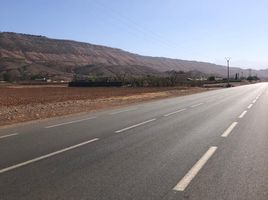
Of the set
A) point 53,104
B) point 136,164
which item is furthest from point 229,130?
point 53,104

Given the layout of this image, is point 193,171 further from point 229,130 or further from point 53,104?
point 53,104

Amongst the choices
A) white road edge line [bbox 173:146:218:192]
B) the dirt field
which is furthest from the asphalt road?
the dirt field

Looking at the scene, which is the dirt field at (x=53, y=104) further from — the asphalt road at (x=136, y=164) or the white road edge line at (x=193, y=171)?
the white road edge line at (x=193, y=171)

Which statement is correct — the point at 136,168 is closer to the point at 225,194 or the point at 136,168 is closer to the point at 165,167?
the point at 165,167

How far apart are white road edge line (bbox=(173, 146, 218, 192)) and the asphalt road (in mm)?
15

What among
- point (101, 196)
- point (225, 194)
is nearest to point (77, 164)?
point (101, 196)

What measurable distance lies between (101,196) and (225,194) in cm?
172

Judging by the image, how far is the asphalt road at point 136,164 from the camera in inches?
236

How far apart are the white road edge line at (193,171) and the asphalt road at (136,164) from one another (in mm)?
15

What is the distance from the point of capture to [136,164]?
7.95m

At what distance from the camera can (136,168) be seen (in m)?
7.58

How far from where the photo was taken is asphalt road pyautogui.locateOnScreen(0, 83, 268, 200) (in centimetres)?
599

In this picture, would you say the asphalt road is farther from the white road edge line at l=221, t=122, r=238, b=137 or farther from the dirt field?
the dirt field

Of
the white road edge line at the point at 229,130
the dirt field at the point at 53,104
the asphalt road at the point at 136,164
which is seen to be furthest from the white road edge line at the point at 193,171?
the dirt field at the point at 53,104
